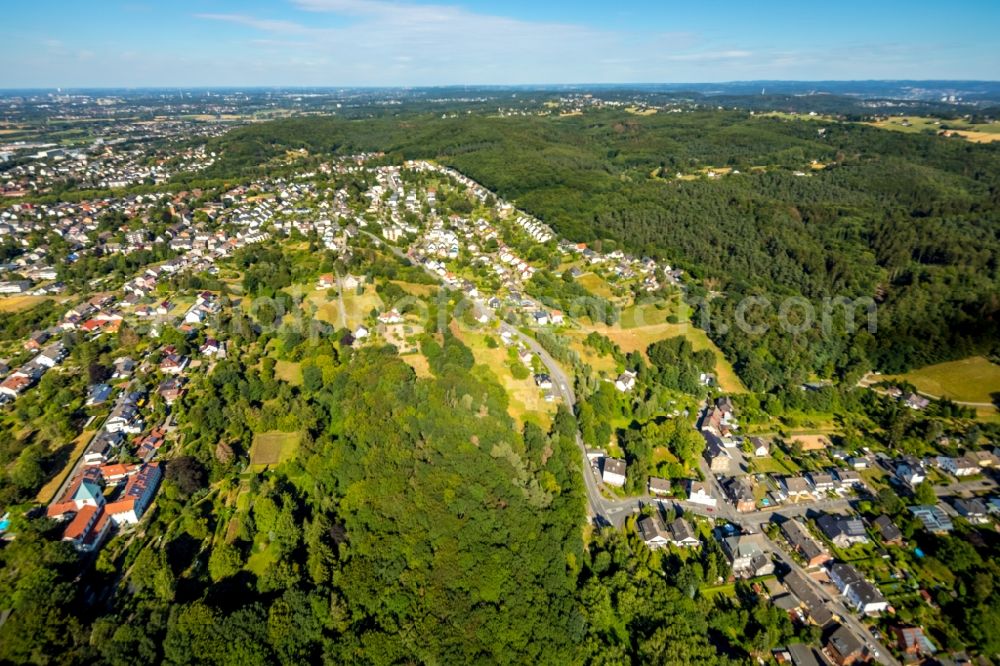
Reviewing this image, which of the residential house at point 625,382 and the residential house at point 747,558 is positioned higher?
the residential house at point 625,382

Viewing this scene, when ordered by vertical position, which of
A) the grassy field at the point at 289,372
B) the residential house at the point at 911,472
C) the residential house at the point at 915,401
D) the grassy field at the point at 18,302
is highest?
the grassy field at the point at 18,302

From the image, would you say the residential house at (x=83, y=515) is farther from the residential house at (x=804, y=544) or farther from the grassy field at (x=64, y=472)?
the residential house at (x=804, y=544)

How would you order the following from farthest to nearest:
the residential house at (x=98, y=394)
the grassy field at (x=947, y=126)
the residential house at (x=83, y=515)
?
the grassy field at (x=947, y=126) < the residential house at (x=98, y=394) < the residential house at (x=83, y=515)

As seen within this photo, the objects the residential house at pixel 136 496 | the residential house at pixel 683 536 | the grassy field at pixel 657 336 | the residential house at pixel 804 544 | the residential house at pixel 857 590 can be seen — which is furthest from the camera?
the grassy field at pixel 657 336

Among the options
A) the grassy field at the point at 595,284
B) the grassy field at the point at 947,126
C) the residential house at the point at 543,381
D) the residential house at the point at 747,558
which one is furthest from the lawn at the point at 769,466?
the grassy field at the point at 947,126

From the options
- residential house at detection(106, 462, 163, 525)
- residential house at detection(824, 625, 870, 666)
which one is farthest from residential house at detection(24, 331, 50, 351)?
residential house at detection(824, 625, 870, 666)

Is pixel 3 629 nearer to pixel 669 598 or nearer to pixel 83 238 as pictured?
pixel 669 598

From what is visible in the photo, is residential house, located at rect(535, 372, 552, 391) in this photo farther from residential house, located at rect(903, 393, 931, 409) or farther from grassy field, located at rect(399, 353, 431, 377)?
residential house, located at rect(903, 393, 931, 409)

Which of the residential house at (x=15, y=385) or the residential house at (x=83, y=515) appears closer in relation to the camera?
the residential house at (x=83, y=515)
